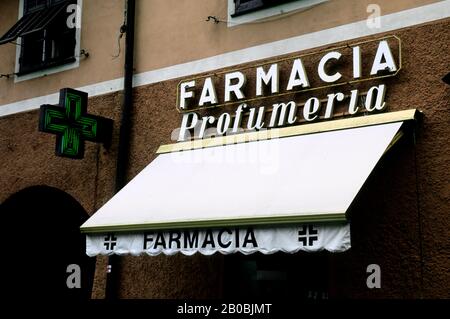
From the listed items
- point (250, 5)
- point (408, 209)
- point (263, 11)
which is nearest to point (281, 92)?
point (263, 11)

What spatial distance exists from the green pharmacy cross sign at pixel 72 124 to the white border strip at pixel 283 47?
683mm

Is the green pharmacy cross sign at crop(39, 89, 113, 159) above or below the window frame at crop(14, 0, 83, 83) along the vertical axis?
below

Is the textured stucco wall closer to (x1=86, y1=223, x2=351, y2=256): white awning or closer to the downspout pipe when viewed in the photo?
(x1=86, y1=223, x2=351, y2=256): white awning

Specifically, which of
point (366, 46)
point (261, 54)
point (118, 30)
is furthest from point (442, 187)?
point (118, 30)

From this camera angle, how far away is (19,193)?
10.9 metres

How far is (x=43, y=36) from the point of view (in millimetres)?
11219

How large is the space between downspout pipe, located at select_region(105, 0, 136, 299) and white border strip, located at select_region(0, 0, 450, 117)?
6.8 inches

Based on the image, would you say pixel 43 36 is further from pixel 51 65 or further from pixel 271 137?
pixel 271 137

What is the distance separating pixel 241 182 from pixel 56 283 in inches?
245

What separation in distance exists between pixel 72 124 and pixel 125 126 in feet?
2.49

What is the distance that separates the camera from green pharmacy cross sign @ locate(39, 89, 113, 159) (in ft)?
29.6

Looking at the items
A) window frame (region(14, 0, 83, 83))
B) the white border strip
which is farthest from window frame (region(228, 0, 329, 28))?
window frame (region(14, 0, 83, 83))

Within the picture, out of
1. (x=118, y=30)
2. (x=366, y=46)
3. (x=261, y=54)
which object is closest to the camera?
(x=366, y=46)
